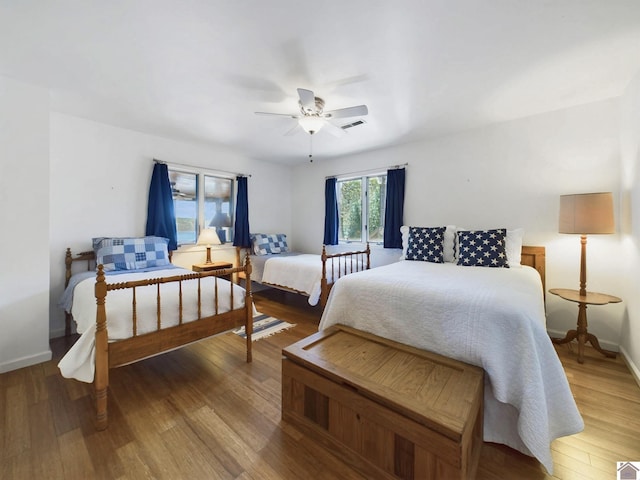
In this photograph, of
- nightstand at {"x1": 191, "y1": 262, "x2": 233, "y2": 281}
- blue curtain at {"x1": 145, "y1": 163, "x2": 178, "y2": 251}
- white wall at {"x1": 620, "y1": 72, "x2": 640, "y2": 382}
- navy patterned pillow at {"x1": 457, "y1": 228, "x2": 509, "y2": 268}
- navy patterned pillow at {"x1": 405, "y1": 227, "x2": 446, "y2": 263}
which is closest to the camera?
white wall at {"x1": 620, "y1": 72, "x2": 640, "y2": 382}

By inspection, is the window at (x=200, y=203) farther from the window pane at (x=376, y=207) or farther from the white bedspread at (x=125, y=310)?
the window pane at (x=376, y=207)

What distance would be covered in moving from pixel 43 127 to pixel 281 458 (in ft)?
10.5

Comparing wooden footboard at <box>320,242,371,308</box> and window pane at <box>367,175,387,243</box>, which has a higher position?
window pane at <box>367,175,387,243</box>

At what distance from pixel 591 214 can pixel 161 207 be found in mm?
4590

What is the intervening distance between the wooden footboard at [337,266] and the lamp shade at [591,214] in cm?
218

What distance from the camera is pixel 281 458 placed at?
1.33m

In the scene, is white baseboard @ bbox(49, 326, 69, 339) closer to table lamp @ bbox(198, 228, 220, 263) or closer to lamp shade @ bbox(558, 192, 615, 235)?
table lamp @ bbox(198, 228, 220, 263)

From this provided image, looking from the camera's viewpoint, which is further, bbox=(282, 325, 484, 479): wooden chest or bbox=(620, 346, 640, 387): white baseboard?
bbox=(620, 346, 640, 387): white baseboard

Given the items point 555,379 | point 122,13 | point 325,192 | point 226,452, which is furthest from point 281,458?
A: point 325,192

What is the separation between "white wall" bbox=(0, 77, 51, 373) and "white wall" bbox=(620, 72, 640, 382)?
486cm

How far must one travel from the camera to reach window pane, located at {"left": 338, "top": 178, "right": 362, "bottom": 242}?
442 cm

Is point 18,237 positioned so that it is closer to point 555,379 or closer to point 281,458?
point 281,458

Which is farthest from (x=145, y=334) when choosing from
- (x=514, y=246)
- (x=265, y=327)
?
(x=514, y=246)

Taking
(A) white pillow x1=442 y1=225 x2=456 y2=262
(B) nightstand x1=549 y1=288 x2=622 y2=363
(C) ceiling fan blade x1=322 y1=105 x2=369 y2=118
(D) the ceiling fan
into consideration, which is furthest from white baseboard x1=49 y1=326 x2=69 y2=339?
(B) nightstand x1=549 y1=288 x2=622 y2=363
